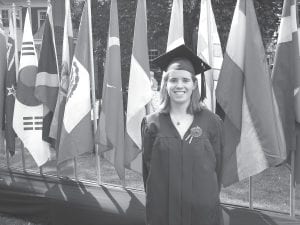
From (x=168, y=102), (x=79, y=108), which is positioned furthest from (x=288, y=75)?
(x=79, y=108)

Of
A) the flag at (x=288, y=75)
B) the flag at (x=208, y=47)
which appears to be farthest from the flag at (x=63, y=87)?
the flag at (x=288, y=75)

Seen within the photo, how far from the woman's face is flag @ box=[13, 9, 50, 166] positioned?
3303 mm

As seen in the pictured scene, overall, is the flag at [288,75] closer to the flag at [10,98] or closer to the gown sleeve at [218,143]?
the gown sleeve at [218,143]

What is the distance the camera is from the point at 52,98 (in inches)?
219

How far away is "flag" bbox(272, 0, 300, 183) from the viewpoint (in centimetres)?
398

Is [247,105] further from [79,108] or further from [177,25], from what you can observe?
[79,108]

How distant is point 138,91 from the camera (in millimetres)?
4805

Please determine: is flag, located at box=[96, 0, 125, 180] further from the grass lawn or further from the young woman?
the young woman

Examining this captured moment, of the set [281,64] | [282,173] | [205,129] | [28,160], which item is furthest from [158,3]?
[205,129]

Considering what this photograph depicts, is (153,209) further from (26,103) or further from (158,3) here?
(158,3)

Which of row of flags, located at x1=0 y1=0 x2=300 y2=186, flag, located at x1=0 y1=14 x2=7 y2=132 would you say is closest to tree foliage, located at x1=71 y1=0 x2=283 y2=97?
flag, located at x1=0 y1=14 x2=7 y2=132

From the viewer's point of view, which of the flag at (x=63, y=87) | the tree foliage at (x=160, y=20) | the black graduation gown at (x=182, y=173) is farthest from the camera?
the tree foliage at (x=160, y=20)

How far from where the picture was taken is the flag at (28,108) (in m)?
5.84

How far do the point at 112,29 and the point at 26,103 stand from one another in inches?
69.3
